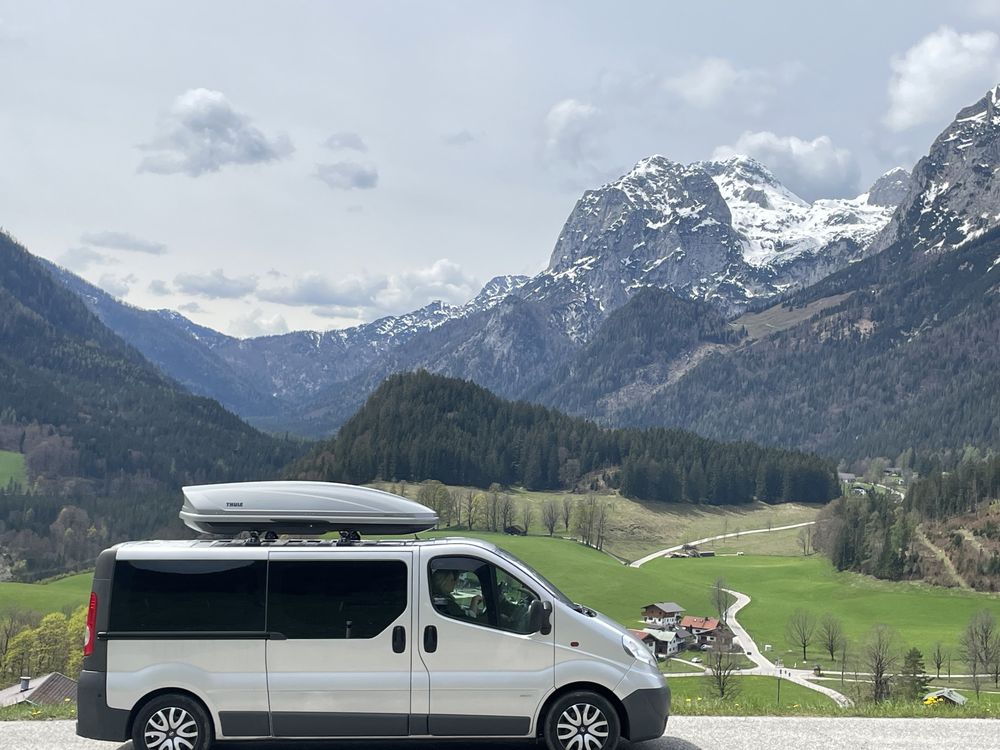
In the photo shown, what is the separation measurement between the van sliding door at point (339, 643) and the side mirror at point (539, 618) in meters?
2.08

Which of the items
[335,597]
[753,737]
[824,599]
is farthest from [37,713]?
[824,599]

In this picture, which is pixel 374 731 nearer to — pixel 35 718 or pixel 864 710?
pixel 35 718

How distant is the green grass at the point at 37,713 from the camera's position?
1828cm

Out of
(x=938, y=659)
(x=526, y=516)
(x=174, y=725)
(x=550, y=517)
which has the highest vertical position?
(x=174, y=725)

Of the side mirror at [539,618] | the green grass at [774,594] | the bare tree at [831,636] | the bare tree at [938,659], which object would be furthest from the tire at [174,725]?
the bare tree at [831,636]

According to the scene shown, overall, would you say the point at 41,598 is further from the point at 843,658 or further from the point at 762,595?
the point at 762,595

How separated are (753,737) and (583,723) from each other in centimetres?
404

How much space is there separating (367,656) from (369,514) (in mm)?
2435

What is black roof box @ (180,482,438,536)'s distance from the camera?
15.2 metres

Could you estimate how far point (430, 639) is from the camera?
14.6 meters

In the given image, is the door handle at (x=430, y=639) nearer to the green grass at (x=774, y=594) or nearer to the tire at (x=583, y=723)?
the tire at (x=583, y=723)

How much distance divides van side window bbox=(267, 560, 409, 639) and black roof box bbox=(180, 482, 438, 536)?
78 centimetres

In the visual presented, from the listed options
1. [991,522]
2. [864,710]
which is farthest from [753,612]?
[864,710]

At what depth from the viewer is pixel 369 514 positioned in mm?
15328
